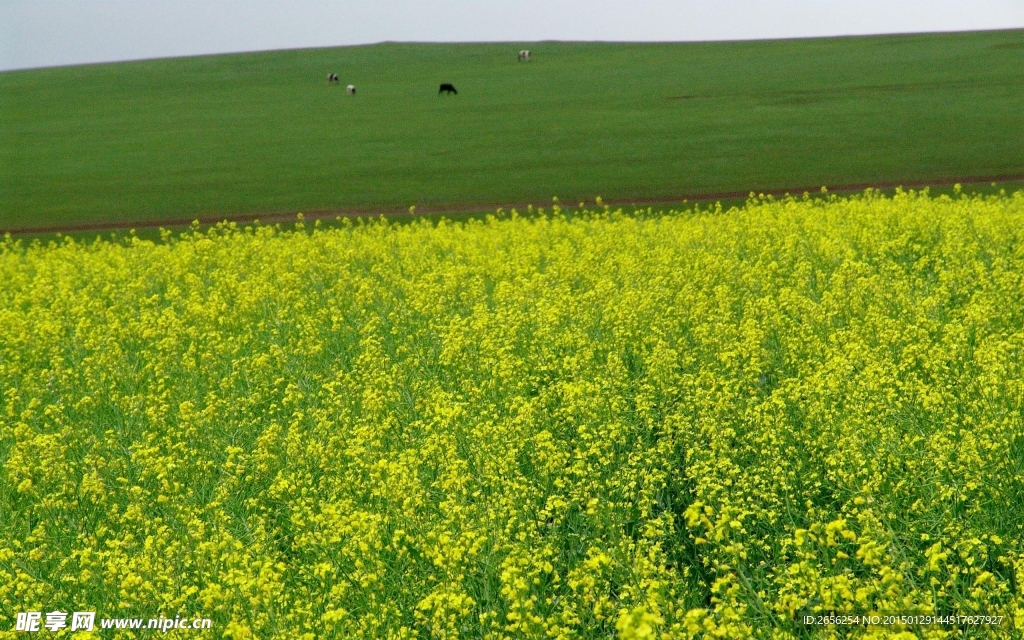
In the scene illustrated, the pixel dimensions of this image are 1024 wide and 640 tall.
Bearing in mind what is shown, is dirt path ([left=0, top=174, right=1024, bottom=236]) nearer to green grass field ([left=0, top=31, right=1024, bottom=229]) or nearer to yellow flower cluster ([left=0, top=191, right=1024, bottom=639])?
green grass field ([left=0, top=31, right=1024, bottom=229])

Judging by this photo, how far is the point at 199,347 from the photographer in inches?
448

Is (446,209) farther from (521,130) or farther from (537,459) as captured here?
(537,459)

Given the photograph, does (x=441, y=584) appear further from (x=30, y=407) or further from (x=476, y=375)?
(x=30, y=407)

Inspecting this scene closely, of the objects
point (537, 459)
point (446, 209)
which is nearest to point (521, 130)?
point (446, 209)

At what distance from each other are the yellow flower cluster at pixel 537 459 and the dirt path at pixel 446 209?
16.8m

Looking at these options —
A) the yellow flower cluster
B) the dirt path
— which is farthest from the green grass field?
the yellow flower cluster

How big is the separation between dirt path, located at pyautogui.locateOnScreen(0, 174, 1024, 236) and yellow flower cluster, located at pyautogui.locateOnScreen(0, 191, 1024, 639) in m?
16.8

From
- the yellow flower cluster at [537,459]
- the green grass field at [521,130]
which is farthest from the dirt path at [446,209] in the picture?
the yellow flower cluster at [537,459]

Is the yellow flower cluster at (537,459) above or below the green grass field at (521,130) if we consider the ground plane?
below

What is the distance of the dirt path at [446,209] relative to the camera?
29.9 meters

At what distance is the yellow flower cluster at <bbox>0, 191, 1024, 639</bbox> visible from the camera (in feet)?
17.4

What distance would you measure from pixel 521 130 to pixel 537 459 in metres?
41.2

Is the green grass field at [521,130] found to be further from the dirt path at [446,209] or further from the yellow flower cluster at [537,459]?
the yellow flower cluster at [537,459]

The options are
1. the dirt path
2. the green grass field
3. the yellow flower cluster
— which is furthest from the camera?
the green grass field
